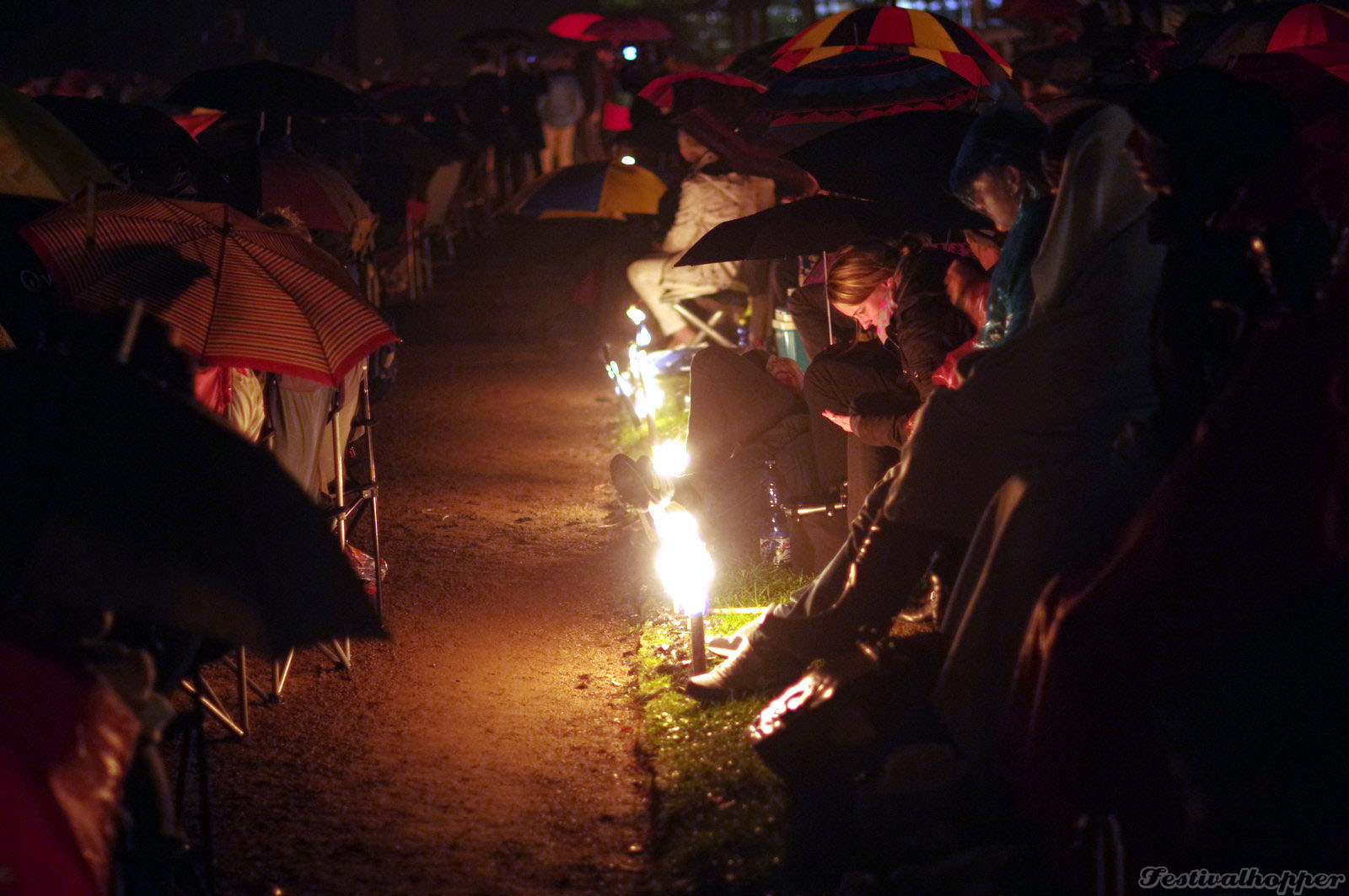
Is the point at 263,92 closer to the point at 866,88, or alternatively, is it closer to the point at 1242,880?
the point at 866,88

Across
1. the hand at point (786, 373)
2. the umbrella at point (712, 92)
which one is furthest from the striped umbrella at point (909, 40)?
the hand at point (786, 373)

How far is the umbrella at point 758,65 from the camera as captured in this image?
11398 mm

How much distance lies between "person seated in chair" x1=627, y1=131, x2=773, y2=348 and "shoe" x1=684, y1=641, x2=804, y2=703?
4.97 metres

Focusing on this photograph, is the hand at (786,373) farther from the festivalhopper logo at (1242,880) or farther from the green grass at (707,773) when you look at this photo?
the festivalhopper logo at (1242,880)

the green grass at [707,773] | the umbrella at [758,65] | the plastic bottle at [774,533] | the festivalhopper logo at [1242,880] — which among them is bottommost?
the festivalhopper logo at [1242,880]

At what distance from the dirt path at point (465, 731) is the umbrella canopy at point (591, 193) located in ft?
8.45

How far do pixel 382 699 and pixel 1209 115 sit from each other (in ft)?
12.3

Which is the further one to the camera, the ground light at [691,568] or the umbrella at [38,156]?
the umbrella at [38,156]

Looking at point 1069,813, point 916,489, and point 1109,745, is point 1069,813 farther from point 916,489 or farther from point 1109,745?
point 916,489

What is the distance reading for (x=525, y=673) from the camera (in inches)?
222

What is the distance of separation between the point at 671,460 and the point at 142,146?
11.7ft

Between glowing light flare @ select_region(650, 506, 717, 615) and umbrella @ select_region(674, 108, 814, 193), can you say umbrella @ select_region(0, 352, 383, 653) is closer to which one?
glowing light flare @ select_region(650, 506, 717, 615)

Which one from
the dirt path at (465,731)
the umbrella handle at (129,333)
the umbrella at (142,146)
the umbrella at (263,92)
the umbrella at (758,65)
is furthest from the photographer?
the umbrella at (758,65)

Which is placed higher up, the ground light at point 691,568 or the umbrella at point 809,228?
the umbrella at point 809,228
